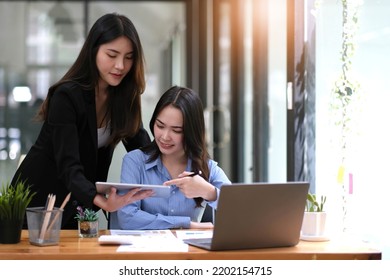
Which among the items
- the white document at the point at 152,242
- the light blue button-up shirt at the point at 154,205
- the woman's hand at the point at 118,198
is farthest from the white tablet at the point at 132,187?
the light blue button-up shirt at the point at 154,205

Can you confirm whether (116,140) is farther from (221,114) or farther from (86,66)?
(221,114)

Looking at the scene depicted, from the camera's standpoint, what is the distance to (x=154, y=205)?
260cm

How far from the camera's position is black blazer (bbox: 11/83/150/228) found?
8.19 ft

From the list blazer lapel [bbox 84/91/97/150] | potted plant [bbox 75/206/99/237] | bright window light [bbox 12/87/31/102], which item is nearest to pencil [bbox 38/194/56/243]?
potted plant [bbox 75/206/99/237]

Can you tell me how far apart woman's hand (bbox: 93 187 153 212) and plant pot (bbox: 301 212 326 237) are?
476 mm

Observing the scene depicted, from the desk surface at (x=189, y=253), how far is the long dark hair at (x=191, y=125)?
0.58 meters

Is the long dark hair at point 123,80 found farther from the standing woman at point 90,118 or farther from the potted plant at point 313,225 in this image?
the potted plant at point 313,225

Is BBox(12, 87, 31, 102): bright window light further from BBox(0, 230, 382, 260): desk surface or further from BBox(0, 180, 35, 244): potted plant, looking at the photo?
BBox(0, 230, 382, 260): desk surface

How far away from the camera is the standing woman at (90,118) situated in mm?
2543

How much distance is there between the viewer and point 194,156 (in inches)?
104

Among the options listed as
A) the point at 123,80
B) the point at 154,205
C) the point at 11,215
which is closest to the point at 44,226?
the point at 11,215

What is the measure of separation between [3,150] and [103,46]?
15.9 feet

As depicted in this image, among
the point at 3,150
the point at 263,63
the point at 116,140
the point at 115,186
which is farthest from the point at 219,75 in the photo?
the point at 115,186

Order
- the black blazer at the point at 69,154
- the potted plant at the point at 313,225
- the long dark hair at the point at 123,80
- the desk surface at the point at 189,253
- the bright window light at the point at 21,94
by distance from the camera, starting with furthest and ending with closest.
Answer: the bright window light at the point at 21,94, the long dark hair at the point at 123,80, the black blazer at the point at 69,154, the potted plant at the point at 313,225, the desk surface at the point at 189,253
